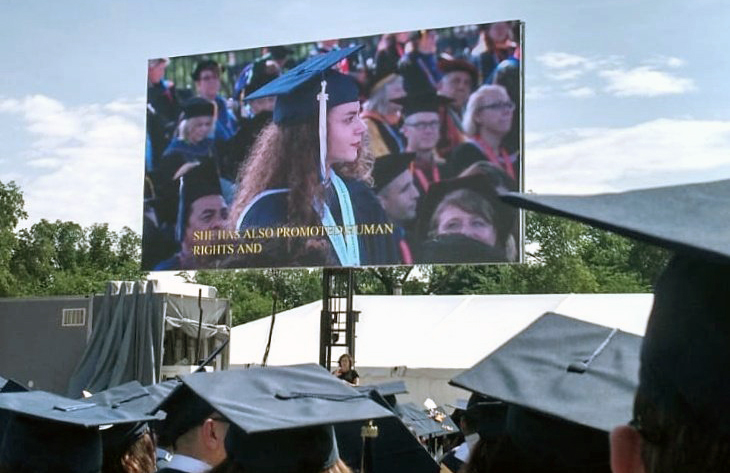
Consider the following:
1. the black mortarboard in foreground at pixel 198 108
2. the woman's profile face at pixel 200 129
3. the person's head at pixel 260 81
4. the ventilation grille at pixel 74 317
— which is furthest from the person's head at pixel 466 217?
the ventilation grille at pixel 74 317

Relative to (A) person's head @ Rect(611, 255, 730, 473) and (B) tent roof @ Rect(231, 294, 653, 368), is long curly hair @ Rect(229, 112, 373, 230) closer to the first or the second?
(B) tent roof @ Rect(231, 294, 653, 368)

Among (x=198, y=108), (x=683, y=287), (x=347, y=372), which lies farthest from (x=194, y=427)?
(x=198, y=108)

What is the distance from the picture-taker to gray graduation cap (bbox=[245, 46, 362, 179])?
15672 millimetres

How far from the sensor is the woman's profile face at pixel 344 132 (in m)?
15.4

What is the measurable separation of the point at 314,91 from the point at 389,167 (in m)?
1.77

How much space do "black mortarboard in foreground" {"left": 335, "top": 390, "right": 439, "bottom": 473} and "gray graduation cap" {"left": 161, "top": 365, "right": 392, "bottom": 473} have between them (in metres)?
1.51

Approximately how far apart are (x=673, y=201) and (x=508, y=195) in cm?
19

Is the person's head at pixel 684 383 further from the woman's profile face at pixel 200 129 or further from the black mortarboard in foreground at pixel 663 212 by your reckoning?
the woman's profile face at pixel 200 129

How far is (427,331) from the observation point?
19578 mm

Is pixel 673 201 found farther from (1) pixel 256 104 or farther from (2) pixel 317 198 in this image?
(1) pixel 256 104

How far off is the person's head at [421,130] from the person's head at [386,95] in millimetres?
A: 280

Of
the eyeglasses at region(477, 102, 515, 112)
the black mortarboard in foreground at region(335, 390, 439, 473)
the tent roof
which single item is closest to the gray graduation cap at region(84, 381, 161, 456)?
the black mortarboard in foreground at region(335, 390, 439, 473)

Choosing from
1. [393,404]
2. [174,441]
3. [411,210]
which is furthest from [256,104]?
[174,441]

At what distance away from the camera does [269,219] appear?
15820 mm
